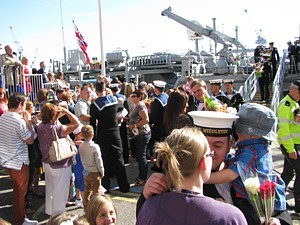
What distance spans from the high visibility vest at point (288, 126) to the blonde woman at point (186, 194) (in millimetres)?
3420

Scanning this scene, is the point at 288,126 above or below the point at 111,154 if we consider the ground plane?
above

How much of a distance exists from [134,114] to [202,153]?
4.73m

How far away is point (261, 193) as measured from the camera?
1.88 meters

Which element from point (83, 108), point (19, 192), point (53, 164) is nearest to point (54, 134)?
point (53, 164)

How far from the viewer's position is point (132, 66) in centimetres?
2739

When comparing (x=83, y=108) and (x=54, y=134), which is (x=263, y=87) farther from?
(x=54, y=134)

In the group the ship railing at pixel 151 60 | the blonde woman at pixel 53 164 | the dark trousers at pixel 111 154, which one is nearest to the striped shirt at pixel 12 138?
the blonde woman at pixel 53 164

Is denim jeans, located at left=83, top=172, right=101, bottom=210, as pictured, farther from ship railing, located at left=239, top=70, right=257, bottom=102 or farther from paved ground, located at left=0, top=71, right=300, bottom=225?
ship railing, located at left=239, top=70, right=257, bottom=102

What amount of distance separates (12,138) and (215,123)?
3156mm

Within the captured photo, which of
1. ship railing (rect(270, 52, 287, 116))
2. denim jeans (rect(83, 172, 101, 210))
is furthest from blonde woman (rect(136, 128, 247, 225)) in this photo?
ship railing (rect(270, 52, 287, 116))

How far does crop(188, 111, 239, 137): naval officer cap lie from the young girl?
1.32 metres

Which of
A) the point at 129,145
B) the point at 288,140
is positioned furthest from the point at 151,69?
the point at 288,140

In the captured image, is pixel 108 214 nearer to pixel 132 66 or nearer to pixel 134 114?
pixel 134 114

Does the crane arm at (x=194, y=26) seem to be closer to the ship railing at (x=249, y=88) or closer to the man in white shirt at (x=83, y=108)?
the ship railing at (x=249, y=88)
